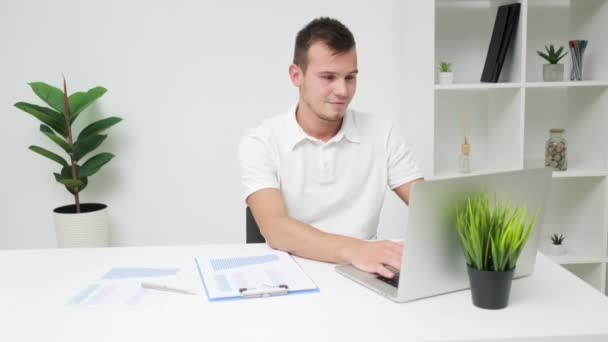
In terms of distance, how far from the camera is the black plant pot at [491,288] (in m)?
1.19

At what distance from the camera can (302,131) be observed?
2.05 metres

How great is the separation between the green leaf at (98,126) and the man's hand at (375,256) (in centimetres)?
191

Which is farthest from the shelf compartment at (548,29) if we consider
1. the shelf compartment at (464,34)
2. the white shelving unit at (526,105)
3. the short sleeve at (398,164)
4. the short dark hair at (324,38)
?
the short dark hair at (324,38)

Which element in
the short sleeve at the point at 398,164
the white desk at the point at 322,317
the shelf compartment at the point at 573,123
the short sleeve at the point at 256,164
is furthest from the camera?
the shelf compartment at the point at 573,123

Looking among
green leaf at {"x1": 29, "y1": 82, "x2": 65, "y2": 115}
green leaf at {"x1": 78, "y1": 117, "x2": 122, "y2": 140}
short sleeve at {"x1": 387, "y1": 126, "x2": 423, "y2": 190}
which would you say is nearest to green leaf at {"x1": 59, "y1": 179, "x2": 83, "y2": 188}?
green leaf at {"x1": 78, "y1": 117, "x2": 122, "y2": 140}

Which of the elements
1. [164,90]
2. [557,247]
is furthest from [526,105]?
[164,90]

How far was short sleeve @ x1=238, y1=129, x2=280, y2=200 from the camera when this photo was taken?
1.90m

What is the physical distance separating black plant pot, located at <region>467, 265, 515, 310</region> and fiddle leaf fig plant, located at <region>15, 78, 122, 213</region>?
7.48 feet

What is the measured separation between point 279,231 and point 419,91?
1442mm

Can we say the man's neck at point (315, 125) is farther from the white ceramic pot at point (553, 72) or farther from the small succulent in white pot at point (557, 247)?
the small succulent in white pot at point (557, 247)

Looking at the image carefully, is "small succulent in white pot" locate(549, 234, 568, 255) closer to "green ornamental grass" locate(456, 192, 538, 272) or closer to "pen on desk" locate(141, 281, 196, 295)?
"green ornamental grass" locate(456, 192, 538, 272)

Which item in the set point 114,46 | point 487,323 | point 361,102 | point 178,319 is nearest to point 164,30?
point 114,46

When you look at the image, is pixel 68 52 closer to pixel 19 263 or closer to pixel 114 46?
pixel 114 46

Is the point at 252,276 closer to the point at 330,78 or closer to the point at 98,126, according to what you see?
the point at 330,78
